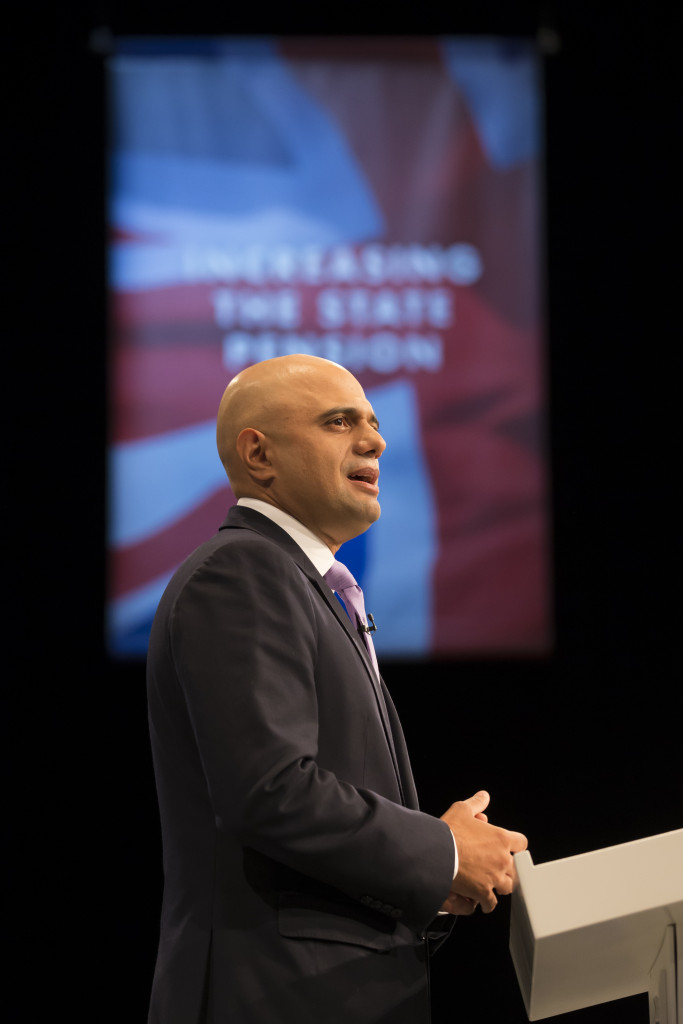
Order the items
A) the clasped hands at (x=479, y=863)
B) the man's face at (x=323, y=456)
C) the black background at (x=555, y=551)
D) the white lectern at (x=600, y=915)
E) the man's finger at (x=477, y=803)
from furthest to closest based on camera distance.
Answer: the black background at (x=555, y=551)
the man's face at (x=323, y=456)
the man's finger at (x=477, y=803)
the clasped hands at (x=479, y=863)
the white lectern at (x=600, y=915)

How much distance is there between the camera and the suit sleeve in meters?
1.15

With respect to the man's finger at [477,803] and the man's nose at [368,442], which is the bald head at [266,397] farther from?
the man's finger at [477,803]

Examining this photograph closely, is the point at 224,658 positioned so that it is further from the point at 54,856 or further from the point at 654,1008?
the point at 54,856

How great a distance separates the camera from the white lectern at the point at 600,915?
3.56ft

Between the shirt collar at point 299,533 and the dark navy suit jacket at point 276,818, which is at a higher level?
the shirt collar at point 299,533

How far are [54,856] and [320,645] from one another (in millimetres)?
1926

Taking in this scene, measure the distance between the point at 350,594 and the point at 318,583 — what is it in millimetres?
140

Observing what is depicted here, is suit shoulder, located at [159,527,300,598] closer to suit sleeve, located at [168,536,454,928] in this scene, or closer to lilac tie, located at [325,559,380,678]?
suit sleeve, located at [168,536,454,928]

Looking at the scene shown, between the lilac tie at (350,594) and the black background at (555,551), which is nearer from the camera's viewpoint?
the lilac tie at (350,594)

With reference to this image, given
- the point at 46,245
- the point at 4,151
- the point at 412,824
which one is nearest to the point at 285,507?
the point at 412,824

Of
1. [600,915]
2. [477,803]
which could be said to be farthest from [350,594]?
[600,915]

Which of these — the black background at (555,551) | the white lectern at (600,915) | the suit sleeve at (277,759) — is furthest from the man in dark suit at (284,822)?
the black background at (555,551)

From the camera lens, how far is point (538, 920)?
3.53 feet

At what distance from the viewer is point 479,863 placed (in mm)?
1272
